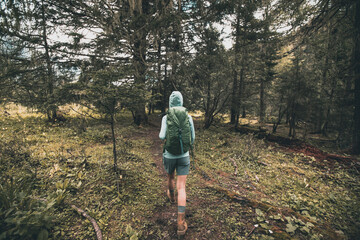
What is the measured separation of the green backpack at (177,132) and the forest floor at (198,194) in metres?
0.51

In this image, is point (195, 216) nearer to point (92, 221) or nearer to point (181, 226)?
point (181, 226)

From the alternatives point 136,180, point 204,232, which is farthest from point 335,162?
point 136,180

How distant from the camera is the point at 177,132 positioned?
106 inches

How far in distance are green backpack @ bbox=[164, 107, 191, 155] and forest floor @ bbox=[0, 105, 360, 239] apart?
0.51 metres

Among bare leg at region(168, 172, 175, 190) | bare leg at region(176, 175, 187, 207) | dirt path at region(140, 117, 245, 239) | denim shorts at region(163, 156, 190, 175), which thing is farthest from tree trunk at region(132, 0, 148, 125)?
dirt path at region(140, 117, 245, 239)

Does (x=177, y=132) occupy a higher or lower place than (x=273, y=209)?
higher

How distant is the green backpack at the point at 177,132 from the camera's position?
2680 millimetres

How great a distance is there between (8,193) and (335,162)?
10111 mm

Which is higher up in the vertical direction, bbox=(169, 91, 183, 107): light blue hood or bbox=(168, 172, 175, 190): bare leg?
bbox=(169, 91, 183, 107): light blue hood

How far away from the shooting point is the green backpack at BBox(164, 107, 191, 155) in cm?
268

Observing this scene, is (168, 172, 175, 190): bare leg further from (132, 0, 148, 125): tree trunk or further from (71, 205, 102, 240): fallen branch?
(132, 0, 148, 125): tree trunk

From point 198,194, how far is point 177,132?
6.77 ft

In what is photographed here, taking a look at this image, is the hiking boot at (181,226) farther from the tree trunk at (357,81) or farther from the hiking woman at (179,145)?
the tree trunk at (357,81)

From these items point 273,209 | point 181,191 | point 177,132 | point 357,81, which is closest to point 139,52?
point 177,132
